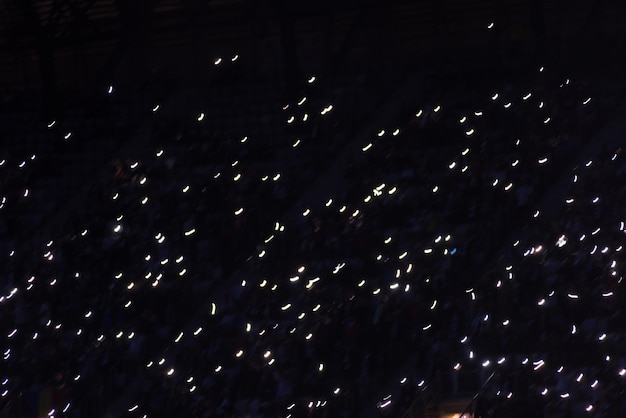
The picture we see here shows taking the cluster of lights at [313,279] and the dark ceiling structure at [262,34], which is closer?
the cluster of lights at [313,279]

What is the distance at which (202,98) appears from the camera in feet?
79.3

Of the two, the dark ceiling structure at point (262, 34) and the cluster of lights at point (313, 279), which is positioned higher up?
the dark ceiling structure at point (262, 34)

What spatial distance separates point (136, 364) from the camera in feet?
63.6

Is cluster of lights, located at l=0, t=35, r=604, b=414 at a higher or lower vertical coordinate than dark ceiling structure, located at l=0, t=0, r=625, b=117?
lower

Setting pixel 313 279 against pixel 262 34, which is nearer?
pixel 313 279

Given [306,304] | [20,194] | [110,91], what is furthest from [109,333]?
[110,91]

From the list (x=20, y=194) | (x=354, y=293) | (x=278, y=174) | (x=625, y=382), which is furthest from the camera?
(x=20, y=194)

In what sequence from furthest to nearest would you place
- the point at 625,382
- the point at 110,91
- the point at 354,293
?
the point at 110,91
the point at 354,293
the point at 625,382

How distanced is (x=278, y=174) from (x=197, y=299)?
2465 mm

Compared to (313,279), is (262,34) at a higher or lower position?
higher

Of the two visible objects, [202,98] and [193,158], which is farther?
[202,98]

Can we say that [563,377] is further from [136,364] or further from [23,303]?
[23,303]

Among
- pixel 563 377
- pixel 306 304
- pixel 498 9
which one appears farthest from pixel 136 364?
pixel 498 9

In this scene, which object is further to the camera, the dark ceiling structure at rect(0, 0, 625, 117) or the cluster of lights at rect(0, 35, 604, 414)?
the dark ceiling structure at rect(0, 0, 625, 117)
